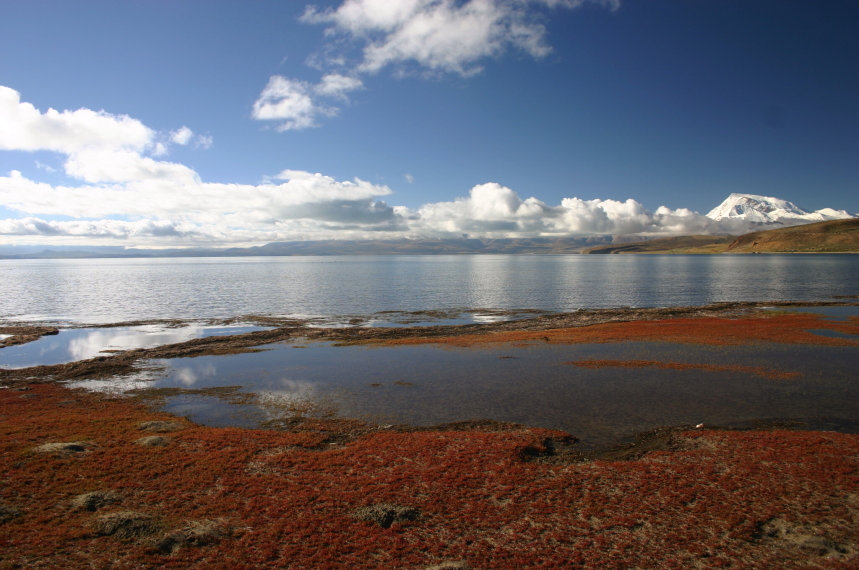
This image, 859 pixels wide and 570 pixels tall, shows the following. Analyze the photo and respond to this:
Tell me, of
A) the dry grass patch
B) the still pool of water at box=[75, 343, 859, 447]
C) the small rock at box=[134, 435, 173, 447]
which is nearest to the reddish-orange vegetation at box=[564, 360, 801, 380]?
the still pool of water at box=[75, 343, 859, 447]

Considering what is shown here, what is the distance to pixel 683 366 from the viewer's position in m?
32.4

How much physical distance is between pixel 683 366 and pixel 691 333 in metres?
15.8

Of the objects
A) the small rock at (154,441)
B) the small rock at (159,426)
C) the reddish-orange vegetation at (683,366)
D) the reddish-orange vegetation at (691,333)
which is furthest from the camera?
the reddish-orange vegetation at (691,333)

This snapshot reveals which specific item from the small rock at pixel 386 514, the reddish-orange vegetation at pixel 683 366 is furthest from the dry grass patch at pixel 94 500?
the reddish-orange vegetation at pixel 683 366

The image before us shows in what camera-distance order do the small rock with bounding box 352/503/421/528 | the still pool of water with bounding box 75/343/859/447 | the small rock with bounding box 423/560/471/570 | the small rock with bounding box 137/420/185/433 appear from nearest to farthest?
the small rock with bounding box 423/560/471/570 → the small rock with bounding box 352/503/421/528 → the small rock with bounding box 137/420/185/433 → the still pool of water with bounding box 75/343/859/447

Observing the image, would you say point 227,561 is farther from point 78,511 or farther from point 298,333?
point 298,333

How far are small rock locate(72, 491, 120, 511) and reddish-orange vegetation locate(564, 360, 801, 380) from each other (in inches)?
1139

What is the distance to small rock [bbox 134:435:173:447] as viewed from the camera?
62.0 feet

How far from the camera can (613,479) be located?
15656 millimetres

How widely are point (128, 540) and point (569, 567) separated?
1183 centimetres

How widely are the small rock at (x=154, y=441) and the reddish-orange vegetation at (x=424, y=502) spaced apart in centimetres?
31

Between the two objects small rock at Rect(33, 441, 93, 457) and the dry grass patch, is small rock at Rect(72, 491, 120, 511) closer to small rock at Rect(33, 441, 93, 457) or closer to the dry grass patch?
the dry grass patch

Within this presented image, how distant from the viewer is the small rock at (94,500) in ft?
45.0

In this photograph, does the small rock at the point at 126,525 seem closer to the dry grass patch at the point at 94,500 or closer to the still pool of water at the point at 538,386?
the dry grass patch at the point at 94,500
